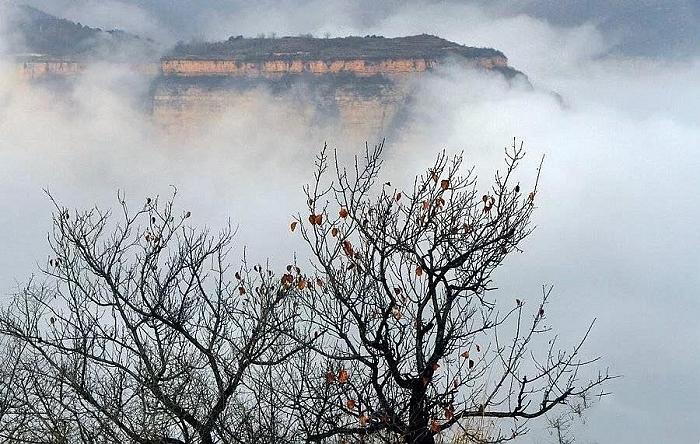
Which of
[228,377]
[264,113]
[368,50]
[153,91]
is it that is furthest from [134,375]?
[264,113]

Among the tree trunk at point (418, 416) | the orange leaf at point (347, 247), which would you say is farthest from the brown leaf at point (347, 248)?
the tree trunk at point (418, 416)

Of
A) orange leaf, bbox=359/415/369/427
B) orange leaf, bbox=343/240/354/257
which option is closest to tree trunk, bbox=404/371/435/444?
orange leaf, bbox=359/415/369/427

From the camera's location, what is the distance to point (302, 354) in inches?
300

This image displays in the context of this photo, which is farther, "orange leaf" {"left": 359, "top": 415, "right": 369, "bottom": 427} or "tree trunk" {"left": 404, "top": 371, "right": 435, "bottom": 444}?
"tree trunk" {"left": 404, "top": 371, "right": 435, "bottom": 444}

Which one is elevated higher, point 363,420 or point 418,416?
point 418,416

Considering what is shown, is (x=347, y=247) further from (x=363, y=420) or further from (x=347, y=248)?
(x=363, y=420)

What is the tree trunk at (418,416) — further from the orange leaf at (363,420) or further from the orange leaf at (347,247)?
the orange leaf at (347,247)

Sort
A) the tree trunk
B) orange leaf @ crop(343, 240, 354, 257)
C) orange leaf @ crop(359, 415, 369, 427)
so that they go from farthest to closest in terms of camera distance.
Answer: orange leaf @ crop(343, 240, 354, 257)
the tree trunk
orange leaf @ crop(359, 415, 369, 427)

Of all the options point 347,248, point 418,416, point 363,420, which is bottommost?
point 363,420

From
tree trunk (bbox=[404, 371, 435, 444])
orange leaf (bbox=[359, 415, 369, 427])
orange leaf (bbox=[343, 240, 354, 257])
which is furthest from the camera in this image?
orange leaf (bbox=[343, 240, 354, 257])

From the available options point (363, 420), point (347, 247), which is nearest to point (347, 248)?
point (347, 247)

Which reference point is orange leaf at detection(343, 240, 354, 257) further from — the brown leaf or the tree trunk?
the tree trunk

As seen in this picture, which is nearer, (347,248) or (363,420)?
(363,420)

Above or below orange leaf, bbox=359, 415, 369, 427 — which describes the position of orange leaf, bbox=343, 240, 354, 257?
above
